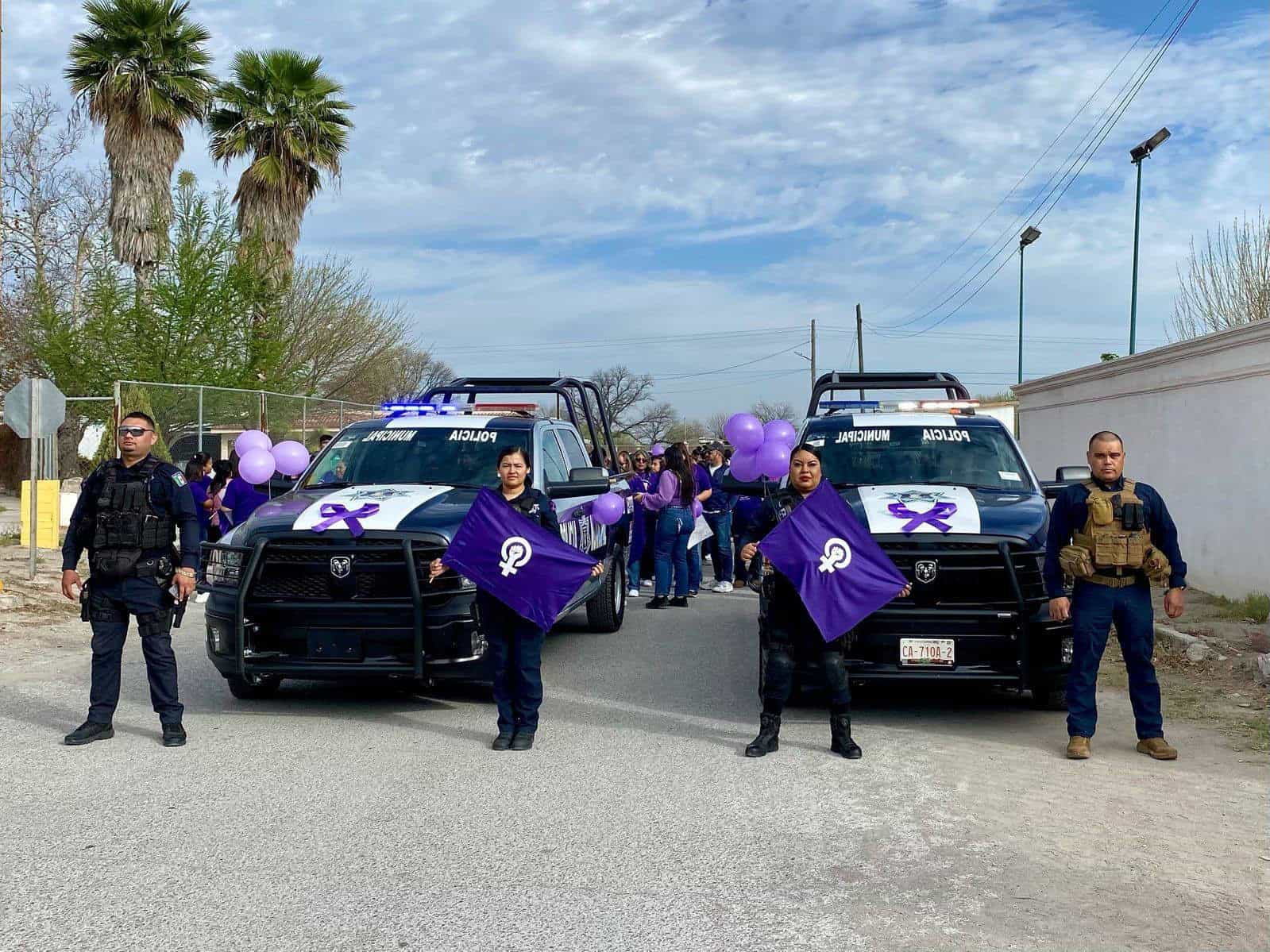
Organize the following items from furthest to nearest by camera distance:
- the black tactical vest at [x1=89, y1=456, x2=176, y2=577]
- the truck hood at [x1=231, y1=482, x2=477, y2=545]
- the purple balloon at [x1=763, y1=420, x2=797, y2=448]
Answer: the purple balloon at [x1=763, y1=420, x2=797, y2=448] → the truck hood at [x1=231, y1=482, x2=477, y2=545] → the black tactical vest at [x1=89, y1=456, x2=176, y2=577]

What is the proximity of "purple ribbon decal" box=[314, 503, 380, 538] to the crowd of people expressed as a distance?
17.1 feet

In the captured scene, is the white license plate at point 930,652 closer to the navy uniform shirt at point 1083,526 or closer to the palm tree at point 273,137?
the navy uniform shirt at point 1083,526

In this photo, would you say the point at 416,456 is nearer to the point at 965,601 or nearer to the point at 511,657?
the point at 511,657

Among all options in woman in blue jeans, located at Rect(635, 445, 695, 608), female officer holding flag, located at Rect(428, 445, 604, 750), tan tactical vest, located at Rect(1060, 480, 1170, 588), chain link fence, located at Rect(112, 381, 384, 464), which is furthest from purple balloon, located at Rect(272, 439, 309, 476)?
tan tactical vest, located at Rect(1060, 480, 1170, 588)

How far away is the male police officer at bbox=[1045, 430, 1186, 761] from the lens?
6.77m

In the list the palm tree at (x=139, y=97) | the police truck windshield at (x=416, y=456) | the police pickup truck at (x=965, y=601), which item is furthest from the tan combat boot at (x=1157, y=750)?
the palm tree at (x=139, y=97)

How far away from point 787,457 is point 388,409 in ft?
12.7

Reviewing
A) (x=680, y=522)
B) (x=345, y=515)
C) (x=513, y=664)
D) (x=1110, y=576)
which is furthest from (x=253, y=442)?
(x=1110, y=576)

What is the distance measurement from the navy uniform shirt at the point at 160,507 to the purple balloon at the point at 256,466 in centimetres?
522

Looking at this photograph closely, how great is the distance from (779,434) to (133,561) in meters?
5.07

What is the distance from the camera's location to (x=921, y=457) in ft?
29.8

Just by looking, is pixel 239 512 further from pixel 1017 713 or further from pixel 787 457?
pixel 1017 713

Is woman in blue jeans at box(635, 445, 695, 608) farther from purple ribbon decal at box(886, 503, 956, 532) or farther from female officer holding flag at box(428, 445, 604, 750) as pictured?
female officer holding flag at box(428, 445, 604, 750)

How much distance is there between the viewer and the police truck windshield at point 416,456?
30.3 feet
